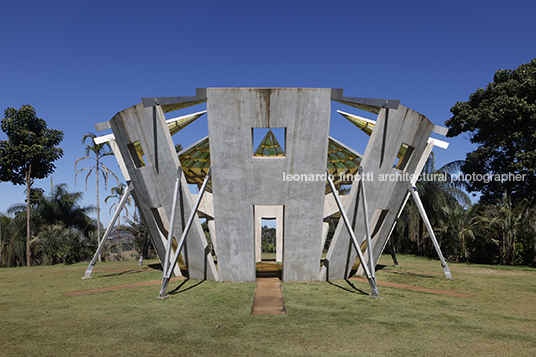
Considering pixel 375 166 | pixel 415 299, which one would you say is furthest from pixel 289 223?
pixel 415 299

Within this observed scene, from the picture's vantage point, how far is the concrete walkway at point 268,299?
10.2 metres

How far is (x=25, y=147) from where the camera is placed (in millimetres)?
31641

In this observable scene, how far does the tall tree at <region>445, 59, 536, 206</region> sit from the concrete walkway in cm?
2425

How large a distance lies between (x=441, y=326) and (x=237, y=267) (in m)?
8.29

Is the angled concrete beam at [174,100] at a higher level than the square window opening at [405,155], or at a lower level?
higher

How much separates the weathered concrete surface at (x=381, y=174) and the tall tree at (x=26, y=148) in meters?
28.4

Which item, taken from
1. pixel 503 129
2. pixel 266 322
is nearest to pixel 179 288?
pixel 266 322

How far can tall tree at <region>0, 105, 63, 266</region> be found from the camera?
31.4 m

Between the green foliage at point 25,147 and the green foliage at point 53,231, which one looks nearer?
the green foliage at point 53,231

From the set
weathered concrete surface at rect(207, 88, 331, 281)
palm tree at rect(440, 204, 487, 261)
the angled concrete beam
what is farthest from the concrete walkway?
palm tree at rect(440, 204, 487, 261)

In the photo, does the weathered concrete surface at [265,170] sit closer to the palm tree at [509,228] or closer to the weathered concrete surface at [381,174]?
the weathered concrete surface at [381,174]

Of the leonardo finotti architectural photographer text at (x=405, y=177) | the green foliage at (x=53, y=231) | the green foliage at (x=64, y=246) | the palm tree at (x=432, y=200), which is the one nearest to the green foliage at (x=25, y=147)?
the green foliage at (x=53, y=231)

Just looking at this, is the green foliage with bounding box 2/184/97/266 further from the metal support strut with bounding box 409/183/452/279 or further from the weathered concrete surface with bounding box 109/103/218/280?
the metal support strut with bounding box 409/183/452/279

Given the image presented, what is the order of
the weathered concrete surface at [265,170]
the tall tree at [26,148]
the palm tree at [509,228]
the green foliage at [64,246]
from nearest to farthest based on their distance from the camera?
1. the weathered concrete surface at [265,170]
2. the palm tree at [509,228]
3. the green foliage at [64,246]
4. the tall tree at [26,148]
